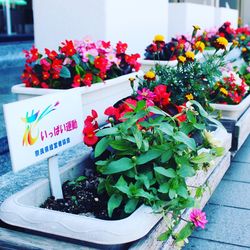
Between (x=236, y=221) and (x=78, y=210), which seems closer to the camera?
(x=78, y=210)

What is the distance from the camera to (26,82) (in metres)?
3.38

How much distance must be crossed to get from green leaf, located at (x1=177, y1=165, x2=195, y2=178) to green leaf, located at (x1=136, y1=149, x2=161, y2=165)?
0.11 m

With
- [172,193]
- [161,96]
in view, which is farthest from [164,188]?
[161,96]

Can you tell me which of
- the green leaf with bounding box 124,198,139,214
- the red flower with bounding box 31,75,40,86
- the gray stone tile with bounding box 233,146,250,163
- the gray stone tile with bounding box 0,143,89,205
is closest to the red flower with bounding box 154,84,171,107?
the gray stone tile with bounding box 0,143,89,205

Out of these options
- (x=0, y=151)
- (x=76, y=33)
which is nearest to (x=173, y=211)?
(x=0, y=151)

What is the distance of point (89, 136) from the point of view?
223cm

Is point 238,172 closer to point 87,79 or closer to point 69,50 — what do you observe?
point 87,79

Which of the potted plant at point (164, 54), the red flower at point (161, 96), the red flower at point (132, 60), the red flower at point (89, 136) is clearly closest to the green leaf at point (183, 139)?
the red flower at point (89, 136)

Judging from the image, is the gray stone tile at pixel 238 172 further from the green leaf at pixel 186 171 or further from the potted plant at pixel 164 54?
the green leaf at pixel 186 171

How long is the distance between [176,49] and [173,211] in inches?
113

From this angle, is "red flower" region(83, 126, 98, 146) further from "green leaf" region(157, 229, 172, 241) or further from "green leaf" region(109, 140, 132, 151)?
"green leaf" region(157, 229, 172, 241)

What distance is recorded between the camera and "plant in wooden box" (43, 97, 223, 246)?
74.3 inches

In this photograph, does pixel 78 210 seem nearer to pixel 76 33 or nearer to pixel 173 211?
pixel 173 211

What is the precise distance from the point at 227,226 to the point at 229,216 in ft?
0.49
